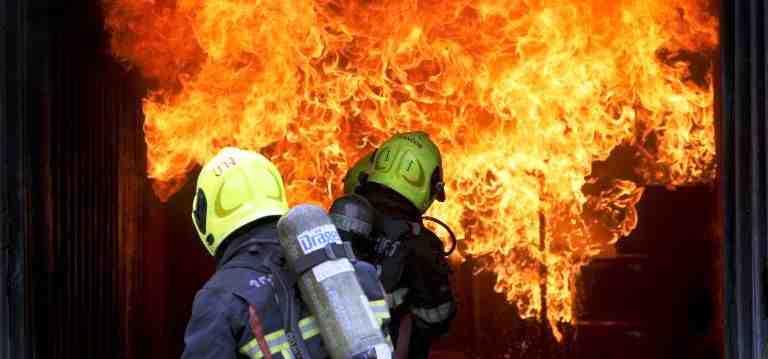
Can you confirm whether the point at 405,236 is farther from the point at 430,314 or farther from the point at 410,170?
the point at 410,170

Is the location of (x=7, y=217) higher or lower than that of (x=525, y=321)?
higher

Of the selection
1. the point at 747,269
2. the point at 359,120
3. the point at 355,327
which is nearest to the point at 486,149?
the point at 359,120

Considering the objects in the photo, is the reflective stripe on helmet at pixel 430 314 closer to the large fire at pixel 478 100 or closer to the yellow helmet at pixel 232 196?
the yellow helmet at pixel 232 196

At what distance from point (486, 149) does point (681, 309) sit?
8.11 ft

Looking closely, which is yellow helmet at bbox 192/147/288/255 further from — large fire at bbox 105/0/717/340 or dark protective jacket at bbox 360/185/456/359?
large fire at bbox 105/0/717/340

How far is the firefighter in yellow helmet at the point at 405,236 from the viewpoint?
5.28m

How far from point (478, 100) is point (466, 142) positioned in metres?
0.44

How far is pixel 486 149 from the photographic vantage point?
10.1 m

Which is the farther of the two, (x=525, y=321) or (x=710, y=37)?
(x=525, y=321)

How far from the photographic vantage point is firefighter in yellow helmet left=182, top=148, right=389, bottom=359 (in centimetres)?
303

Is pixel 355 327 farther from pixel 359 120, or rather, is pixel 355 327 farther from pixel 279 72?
pixel 359 120

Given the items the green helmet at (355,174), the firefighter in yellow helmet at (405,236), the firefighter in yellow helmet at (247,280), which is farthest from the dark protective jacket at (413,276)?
the firefighter in yellow helmet at (247,280)

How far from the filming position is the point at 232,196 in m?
3.36

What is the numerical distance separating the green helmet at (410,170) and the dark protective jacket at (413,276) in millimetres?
233
